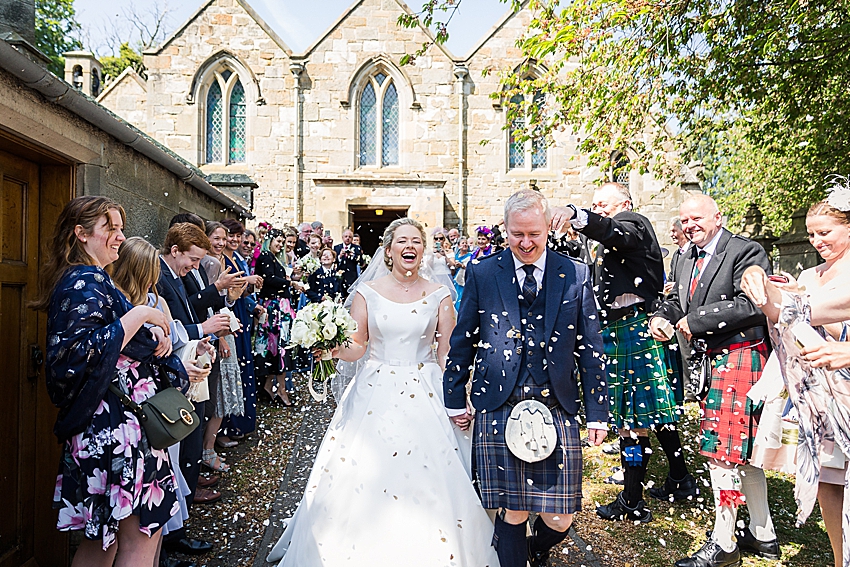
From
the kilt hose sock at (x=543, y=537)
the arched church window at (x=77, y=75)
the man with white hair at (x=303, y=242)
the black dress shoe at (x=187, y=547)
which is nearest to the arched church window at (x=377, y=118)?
the man with white hair at (x=303, y=242)

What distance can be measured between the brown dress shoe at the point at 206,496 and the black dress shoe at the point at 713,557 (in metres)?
3.53

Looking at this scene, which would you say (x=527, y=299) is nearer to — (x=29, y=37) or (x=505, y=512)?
(x=505, y=512)

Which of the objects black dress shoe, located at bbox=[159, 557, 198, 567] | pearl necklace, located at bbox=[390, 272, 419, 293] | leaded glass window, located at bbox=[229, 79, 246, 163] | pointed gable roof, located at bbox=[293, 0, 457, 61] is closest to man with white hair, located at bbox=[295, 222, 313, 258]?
leaded glass window, located at bbox=[229, 79, 246, 163]

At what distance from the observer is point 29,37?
11.3 feet

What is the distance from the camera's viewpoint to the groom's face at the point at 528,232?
3.00 meters

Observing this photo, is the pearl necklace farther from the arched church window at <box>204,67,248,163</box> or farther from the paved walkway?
the arched church window at <box>204,67,248,163</box>

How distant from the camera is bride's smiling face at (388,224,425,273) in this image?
3904 millimetres

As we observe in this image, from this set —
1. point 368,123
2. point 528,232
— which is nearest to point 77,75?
point 368,123

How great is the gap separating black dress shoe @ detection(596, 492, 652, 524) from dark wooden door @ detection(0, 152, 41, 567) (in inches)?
155

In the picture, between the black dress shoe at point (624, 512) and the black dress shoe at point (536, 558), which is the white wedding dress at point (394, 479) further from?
the black dress shoe at point (624, 512)

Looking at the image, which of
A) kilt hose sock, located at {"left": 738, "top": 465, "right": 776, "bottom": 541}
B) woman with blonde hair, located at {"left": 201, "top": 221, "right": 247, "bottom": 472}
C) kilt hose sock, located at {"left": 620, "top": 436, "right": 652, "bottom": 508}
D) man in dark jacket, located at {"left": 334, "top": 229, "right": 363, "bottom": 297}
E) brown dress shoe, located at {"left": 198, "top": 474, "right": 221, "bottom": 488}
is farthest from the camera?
man in dark jacket, located at {"left": 334, "top": 229, "right": 363, "bottom": 297}

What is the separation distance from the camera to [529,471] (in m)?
2.92

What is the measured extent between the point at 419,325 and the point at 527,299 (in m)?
0.94

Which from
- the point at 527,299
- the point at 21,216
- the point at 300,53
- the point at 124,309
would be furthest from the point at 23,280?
the point at 300,53
